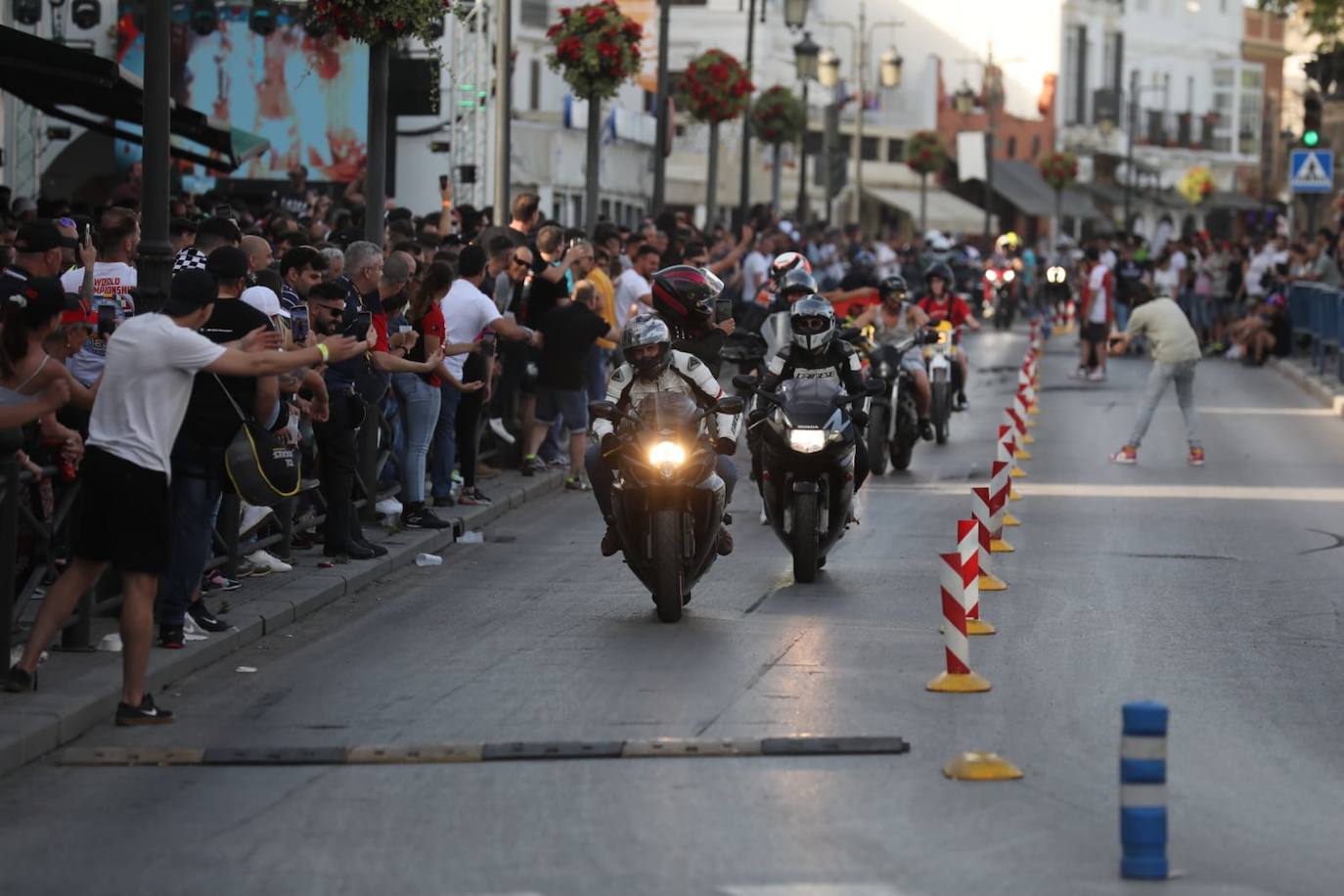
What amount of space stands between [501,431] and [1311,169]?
19.6 metres

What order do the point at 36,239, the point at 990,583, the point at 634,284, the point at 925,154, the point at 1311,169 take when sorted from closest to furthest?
the point at 36,239, the point at 990,583, the point at 634,284, the point at 1311,169, the point at 925,154

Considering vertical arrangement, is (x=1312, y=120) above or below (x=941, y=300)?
above

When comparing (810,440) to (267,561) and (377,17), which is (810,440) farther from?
(377,17)

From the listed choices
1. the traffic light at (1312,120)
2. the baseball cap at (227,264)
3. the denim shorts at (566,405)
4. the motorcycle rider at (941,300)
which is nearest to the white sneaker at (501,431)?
the denim shorts at (566,405)

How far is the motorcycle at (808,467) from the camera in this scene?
1406 centimetres

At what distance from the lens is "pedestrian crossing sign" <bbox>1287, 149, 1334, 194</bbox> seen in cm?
3603

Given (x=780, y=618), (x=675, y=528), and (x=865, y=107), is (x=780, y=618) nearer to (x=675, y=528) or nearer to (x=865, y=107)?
(x=675, y=528)

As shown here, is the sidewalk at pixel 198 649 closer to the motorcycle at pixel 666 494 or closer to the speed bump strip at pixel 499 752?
Answer: the speed bump strip at pixel 499 752

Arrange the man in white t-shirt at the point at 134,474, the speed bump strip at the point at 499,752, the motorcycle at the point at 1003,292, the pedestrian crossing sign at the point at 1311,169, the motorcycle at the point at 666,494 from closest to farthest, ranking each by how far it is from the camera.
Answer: the speed bump strip at the point at 499,752, the man in white t-shirt at the point at 134,474, the motorcycle at the point at 666,494, the pedestrian crossing sign at the point at 1311,169, the motorcycle at the point at 1003,292

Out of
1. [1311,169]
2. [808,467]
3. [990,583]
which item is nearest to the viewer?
[990,583]

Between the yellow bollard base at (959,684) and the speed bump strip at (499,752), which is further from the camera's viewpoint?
the yellow bollard base at (959,684)

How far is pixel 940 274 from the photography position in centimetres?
2384

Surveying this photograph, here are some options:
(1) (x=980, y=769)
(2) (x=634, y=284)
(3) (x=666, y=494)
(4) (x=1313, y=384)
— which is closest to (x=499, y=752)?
(1) (x=980, y=769)

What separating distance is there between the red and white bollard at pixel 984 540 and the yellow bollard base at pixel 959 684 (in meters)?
2.29
